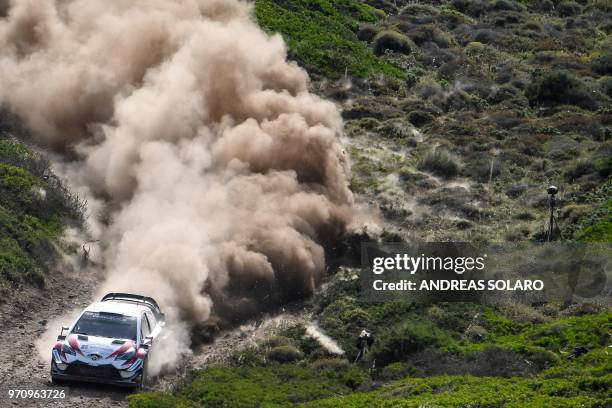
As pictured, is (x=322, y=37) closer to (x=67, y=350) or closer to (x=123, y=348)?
(x=123, y=348)

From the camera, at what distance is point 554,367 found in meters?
19.7

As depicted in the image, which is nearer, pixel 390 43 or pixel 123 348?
pixel 123 348

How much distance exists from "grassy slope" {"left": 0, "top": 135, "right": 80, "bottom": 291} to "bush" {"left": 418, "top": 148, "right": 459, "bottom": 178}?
43.5 ft

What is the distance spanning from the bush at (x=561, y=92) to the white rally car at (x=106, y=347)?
30.9 meters

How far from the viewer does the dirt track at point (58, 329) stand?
17.2m

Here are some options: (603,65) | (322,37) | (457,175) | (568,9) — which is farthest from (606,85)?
(568,9)

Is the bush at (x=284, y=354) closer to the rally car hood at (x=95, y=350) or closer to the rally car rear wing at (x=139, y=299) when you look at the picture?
the rally car rear wing at (x=139, y=299)

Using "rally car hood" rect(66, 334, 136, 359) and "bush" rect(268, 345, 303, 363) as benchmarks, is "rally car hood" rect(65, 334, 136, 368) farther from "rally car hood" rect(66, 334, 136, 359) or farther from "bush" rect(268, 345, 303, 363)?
"bush" rect(268, 345, 303, 363)

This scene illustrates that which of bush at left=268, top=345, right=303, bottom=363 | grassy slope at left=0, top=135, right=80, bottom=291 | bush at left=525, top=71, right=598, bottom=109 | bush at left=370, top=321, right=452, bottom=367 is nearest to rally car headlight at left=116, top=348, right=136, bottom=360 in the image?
bush at left=268, top=345, right=303, bottom=363

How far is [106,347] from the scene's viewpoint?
17.3m

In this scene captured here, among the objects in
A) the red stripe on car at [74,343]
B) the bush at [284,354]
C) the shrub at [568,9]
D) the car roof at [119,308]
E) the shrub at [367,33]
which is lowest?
the bush at [284,354]

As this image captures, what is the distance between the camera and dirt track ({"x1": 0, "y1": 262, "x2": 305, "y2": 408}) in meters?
17.2

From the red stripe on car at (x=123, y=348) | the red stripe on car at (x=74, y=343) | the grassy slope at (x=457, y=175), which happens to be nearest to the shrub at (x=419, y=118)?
the grassy slope at (x=457, y=175)

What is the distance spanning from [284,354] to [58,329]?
15.8 feet
